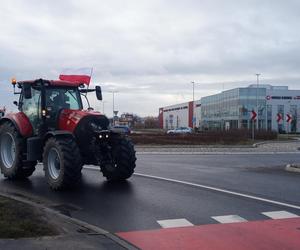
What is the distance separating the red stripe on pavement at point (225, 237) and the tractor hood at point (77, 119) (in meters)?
5.27

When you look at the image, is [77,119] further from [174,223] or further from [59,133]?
[174,223]

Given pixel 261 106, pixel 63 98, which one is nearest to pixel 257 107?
pixel 261 106

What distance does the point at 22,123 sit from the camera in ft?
47.1

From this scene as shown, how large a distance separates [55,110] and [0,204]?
183 inches

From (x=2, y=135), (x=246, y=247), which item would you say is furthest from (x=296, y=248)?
(x=2, y=135)

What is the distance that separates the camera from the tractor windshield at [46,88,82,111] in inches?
552

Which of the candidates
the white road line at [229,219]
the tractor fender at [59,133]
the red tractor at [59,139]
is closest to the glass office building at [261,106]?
the red tractor at [59,139]

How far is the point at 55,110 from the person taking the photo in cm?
1391

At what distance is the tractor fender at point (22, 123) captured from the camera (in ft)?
46.6

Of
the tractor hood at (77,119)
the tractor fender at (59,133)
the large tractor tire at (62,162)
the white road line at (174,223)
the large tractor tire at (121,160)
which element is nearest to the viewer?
the white road line at (174,223)

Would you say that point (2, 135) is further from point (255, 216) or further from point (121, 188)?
point (255, 216)

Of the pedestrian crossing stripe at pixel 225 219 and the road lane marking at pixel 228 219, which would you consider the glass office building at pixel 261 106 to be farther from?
the road lane marking at pixel 228 219

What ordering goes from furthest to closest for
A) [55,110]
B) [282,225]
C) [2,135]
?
[2,135]
[55,110]
[282,225]

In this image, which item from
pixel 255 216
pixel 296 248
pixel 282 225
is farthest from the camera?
pixel 255 216
